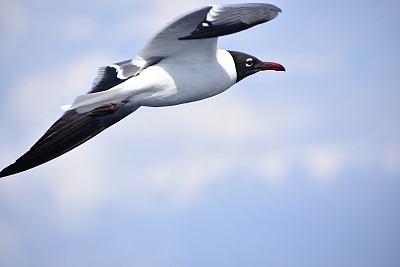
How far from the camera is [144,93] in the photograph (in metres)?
11.3

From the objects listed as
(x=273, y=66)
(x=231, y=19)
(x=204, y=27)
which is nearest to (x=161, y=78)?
(x=204, y=27)

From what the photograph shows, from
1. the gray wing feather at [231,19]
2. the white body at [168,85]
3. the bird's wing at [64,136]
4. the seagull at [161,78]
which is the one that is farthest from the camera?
the bird's wing at [64,136]

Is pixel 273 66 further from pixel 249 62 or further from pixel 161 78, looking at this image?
pixel 161 78

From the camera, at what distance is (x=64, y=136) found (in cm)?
1212

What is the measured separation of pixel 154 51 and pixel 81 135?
1698 millimetres

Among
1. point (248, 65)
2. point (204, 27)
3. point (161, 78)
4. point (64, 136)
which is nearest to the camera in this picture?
point (204, 27)

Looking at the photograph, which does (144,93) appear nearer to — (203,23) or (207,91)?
(207,91)

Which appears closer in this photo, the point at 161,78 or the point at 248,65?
the point at 161,78

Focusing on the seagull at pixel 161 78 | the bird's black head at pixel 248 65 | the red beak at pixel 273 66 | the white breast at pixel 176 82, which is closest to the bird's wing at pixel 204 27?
the seagull at pixel 161 78

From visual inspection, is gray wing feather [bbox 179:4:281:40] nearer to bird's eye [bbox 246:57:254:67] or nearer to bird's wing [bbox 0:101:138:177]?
bird's eye [bbox 246:57:254:67]

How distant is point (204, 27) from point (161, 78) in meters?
1.46

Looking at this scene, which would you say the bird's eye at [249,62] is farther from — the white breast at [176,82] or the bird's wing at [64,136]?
the bird's wing at [64,136]

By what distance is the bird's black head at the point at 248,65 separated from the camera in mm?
12133

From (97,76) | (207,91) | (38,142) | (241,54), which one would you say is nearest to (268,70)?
(241,54)
